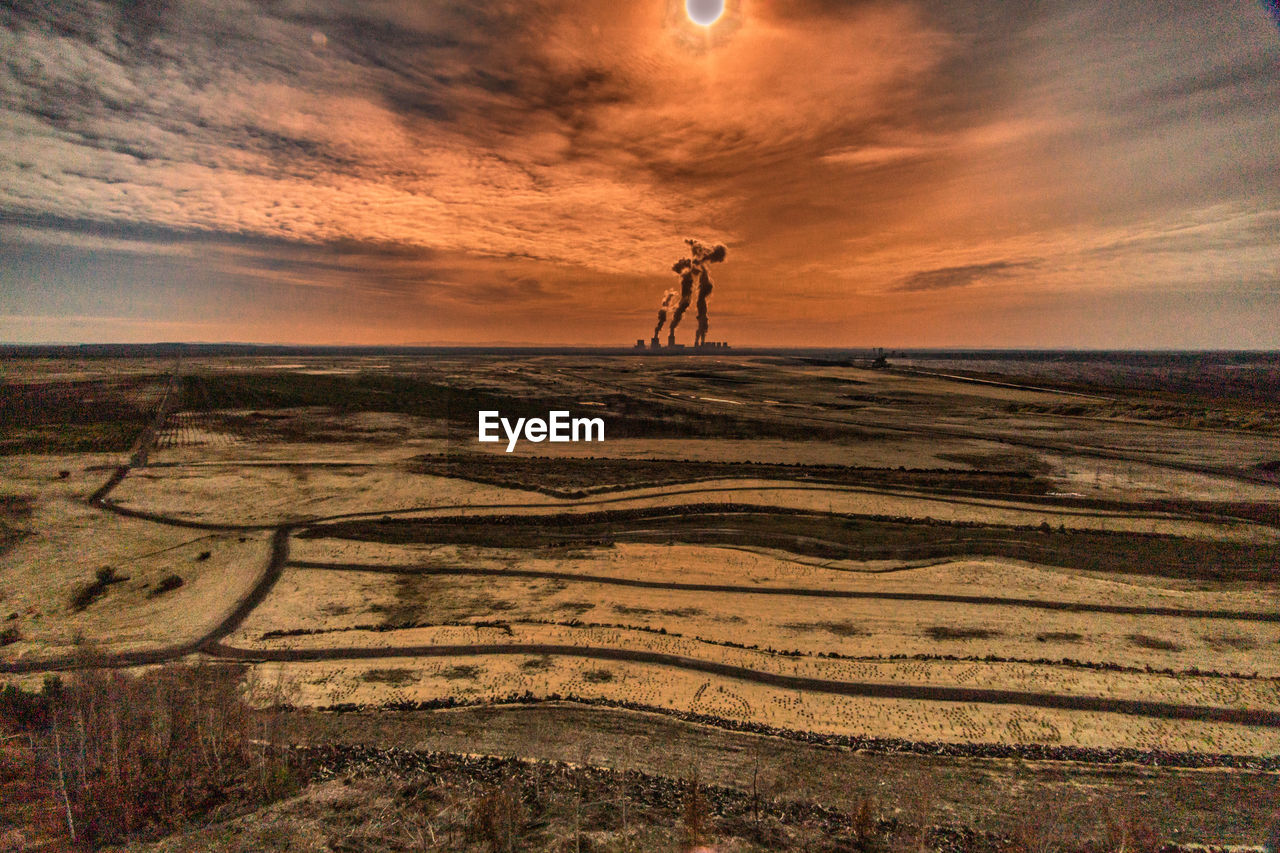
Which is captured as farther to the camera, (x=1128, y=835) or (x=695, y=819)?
(x=695, y=819)

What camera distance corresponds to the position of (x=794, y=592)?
1955 cm

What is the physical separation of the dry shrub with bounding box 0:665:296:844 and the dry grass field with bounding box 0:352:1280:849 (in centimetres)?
161

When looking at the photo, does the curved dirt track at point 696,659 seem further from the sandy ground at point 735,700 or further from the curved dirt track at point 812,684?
the sandy ground at point 735,700

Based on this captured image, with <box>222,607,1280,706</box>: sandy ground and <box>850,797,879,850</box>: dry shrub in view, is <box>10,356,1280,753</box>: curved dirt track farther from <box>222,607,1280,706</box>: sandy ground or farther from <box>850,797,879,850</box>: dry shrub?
<box>850,797,879,850</box>: dry shrub

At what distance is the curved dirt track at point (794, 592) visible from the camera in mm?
17953

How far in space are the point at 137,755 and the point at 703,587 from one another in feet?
51.3

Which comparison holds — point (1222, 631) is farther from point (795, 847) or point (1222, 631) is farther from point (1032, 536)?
point (795, 847)

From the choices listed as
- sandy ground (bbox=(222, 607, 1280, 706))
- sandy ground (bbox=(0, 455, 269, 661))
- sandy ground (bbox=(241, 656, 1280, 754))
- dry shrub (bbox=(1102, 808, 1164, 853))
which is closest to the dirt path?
dry shrub (bbox=(1102, 808, 1164, 853))

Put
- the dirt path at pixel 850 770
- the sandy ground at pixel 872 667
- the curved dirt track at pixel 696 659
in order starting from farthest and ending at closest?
the sandy ground at pixel 872 667, the curved dirt track at pixel 696 659, the dirt path at pixel 850 770

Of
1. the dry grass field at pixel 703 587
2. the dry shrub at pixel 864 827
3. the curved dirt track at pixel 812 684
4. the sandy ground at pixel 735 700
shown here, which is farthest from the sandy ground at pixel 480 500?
the dry shrub at pixel 864 827

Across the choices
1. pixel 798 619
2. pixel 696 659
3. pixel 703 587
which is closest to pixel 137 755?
pixel 696 659

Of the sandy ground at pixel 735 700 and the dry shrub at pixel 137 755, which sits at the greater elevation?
the dry shrub at pixel 137 755

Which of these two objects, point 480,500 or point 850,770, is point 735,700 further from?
point 480,500

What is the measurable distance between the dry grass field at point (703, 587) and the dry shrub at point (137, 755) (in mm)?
1605
